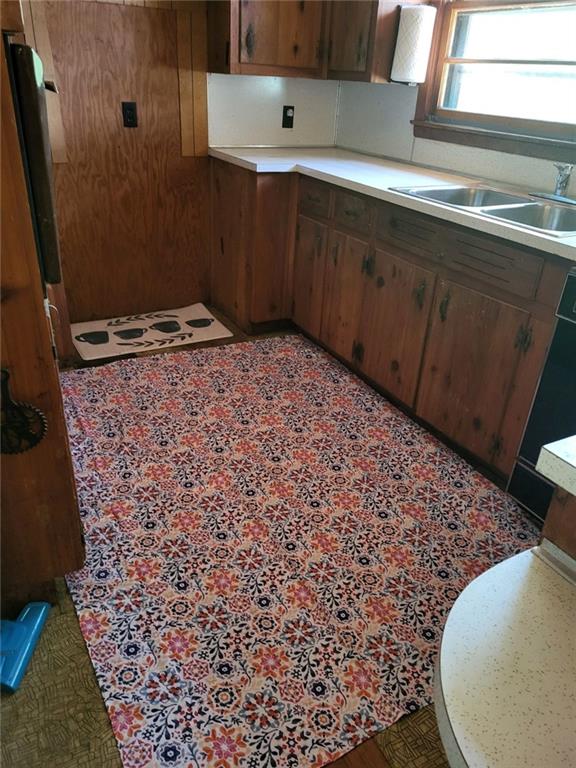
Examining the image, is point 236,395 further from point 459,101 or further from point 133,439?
point 459,101

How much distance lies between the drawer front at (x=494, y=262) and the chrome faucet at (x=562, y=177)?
543mm

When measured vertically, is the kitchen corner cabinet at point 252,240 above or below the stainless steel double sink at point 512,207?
below

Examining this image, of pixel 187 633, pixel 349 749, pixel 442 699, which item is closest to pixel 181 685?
pixel 187 633

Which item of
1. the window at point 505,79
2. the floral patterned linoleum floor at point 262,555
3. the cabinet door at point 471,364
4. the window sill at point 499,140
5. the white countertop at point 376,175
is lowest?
the floral patterned linoleum floor at point 262,555

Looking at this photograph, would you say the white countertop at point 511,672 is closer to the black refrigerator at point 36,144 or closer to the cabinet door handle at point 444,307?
the black refrigerator at point 36,144

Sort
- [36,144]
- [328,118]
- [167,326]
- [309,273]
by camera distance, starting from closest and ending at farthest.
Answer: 1. [36,144]
2. [309,273]
3. [167,326]
4. [328,118]

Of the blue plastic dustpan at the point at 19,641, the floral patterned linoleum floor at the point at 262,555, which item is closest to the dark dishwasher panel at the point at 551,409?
the floral patterned linoleum floor at the point at 262,555

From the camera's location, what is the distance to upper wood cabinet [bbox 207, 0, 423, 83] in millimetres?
2707

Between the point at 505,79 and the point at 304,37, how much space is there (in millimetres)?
1049

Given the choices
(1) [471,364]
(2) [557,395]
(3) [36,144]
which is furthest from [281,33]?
(2) [557,395]

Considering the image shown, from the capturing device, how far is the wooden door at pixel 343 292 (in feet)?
8.68

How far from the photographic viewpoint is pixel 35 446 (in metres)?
1.36

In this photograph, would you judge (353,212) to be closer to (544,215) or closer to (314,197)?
(314,197)

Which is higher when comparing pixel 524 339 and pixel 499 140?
pixel 499 140
